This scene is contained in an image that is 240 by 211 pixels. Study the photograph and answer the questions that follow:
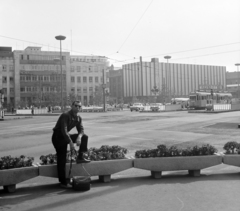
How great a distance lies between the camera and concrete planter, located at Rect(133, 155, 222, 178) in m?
7.49

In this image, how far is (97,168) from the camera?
7.23 m

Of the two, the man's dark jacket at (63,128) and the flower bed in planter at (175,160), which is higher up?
the man's dark jacket at (63,128)

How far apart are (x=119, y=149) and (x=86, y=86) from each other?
122712 millimetres

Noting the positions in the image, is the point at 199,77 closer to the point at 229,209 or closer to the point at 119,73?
the point at 119,73

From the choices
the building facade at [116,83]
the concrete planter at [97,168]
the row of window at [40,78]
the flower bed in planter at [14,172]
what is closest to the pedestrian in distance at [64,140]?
the concrete planter at [97,168]

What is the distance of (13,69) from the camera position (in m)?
115

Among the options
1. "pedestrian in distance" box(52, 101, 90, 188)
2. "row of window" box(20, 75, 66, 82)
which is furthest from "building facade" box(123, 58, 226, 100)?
"pedestrian in distance" box(52, 101, 90, 188)

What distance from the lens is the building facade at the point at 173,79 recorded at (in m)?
124

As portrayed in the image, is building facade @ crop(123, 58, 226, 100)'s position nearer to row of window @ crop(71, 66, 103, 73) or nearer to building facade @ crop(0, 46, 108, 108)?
row of window @ crop(71, 66, 103, 73)

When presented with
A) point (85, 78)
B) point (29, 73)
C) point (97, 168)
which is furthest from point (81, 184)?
point (85, 78)

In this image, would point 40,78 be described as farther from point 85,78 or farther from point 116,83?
point 116,83

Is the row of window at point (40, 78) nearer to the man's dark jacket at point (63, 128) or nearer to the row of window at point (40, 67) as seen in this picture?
the row of window at point (40, 67)

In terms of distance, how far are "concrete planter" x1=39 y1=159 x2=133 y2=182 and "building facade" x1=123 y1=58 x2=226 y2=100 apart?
112025 mm

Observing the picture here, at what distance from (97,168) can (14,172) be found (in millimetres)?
1699
